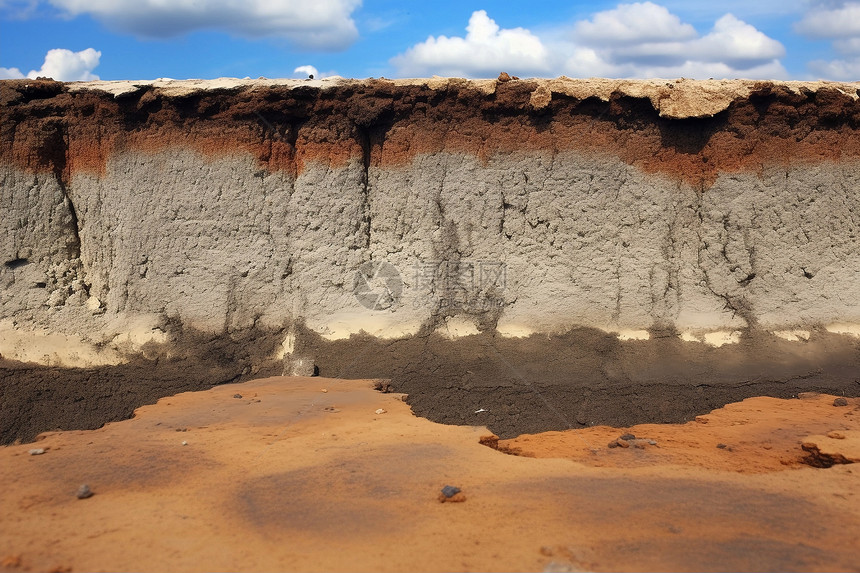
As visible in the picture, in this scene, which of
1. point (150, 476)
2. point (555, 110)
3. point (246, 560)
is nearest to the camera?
point (246, 560)

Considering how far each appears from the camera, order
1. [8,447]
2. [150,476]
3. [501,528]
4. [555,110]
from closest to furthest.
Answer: [501,528], [150,476], [8,447], [555,110]

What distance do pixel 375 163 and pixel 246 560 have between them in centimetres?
475

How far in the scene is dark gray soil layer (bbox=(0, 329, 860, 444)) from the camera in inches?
244

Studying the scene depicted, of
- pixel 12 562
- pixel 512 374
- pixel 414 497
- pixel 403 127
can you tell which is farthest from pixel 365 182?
pixel 12 562

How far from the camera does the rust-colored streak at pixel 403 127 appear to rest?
691 cm

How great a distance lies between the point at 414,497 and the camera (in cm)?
399

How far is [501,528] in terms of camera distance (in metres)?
3.53

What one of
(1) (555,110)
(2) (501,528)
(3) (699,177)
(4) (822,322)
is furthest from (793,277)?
(2) (501,528)

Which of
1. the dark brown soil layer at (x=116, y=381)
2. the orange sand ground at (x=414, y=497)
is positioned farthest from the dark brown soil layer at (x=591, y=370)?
the dark brown soil layer at (x=116, y=381)

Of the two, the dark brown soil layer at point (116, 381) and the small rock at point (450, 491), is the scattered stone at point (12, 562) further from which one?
the dark brown soil layer at point (116, 381)

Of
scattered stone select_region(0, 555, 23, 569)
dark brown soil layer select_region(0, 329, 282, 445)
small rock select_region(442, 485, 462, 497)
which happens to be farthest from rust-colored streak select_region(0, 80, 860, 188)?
scattered stone select_region(0, 555, 23, 569)

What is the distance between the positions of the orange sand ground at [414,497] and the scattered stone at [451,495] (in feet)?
0.12

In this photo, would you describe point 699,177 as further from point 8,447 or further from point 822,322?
point 8,447

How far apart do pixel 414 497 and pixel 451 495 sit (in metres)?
0.23
